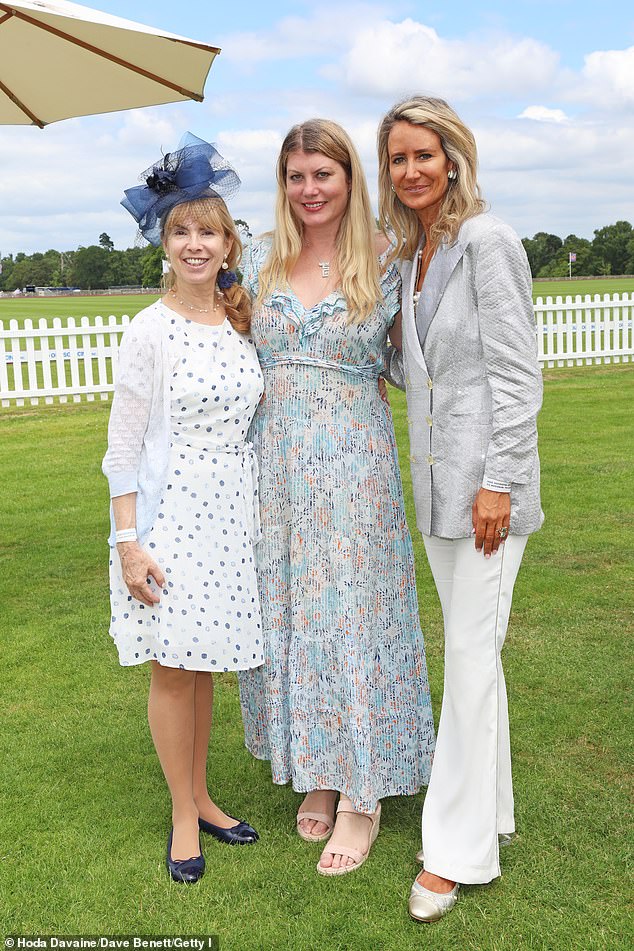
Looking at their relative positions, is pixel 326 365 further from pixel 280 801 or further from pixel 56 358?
pixel 56 358

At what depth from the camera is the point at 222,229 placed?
3090 millimetres

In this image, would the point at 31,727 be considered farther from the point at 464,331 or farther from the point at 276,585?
the point at 464,331

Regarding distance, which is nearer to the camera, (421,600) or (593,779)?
(593,779)

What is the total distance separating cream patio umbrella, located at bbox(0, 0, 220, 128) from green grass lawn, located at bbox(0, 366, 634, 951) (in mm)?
2770

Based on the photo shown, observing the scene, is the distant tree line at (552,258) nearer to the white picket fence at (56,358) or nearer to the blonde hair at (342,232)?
the white picket fence at (56,358)

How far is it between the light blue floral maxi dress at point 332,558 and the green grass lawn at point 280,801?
0.35m

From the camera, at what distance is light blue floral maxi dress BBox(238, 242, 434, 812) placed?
10.4 ft

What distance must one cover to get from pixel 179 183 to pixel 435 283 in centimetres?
85

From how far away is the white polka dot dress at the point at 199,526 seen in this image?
2980 mm

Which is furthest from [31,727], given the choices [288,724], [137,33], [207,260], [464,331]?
[137,33]

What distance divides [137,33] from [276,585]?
260cm

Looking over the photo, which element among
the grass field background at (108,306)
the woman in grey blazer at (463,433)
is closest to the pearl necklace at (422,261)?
the woman in grey blazer at (463,433)

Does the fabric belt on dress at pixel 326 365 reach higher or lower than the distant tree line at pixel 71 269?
lower

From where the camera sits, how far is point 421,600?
572 centimetres
